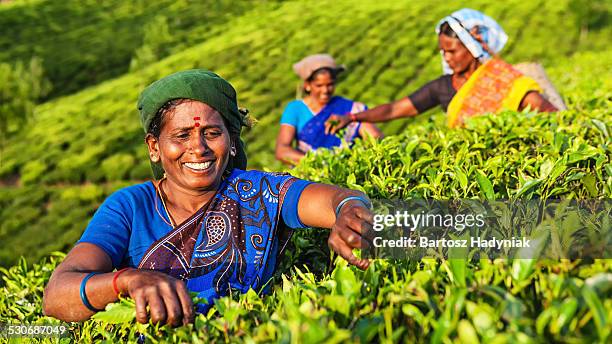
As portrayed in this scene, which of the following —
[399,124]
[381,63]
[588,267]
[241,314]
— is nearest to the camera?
[588,267]

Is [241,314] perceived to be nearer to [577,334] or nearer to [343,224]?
[343,224]

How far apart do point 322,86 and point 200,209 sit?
3.09 m

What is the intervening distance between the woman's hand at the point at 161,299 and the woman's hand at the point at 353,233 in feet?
1.38

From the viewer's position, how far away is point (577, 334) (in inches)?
39.5

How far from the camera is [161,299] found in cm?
140

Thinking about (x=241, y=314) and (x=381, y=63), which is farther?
(x=381, y=63)

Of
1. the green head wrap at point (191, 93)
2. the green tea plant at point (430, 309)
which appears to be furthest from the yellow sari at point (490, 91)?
the green tea plant at point (430, 309)

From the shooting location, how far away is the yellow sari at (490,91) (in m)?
3.58

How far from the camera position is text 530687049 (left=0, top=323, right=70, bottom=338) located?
1.87 m

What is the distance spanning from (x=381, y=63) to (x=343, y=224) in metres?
18.9

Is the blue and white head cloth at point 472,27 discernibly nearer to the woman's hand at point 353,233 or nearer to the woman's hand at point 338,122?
the woman's hand at point 338,122

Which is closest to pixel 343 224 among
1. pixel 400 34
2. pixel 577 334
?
pixel 577 334

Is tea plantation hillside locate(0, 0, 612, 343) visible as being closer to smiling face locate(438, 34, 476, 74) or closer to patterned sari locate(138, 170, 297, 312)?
patterned sari locate(138, 170, 297, 312)

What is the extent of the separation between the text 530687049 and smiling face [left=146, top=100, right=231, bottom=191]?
2.06ft
